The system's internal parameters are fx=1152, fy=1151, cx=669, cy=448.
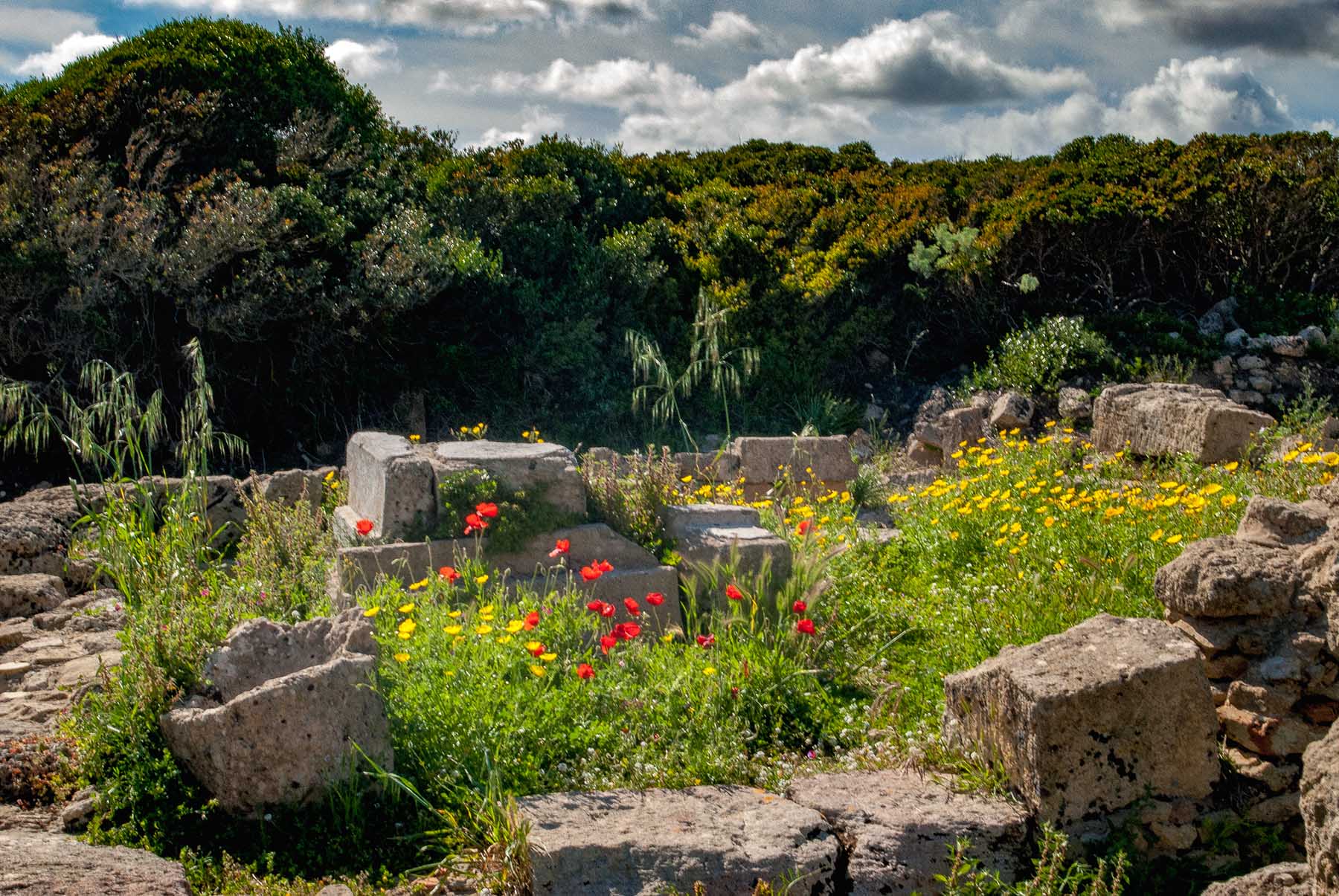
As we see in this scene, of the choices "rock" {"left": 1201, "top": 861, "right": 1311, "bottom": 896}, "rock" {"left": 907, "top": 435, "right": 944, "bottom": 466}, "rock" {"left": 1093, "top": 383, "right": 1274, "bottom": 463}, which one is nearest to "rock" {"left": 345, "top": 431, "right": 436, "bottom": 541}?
"rock" {"left": 1201, "top": 861, "right": 1311, "bottom": 896}

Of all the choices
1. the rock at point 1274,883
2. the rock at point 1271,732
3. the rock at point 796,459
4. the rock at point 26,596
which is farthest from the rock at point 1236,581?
the rock at point 26,596

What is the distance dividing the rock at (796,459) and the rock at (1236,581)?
5419 millimetres

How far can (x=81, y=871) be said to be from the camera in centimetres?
330

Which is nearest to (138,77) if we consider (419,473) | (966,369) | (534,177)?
(534,177)

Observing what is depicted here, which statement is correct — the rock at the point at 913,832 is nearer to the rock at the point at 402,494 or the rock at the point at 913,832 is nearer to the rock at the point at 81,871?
the rock at the point at 81,871

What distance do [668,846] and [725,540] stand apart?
9.95 feet

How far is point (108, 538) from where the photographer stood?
216 inches

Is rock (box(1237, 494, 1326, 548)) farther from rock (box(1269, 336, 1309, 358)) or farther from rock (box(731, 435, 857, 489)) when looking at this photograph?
rock (box(1269, 336, 1309, 358))

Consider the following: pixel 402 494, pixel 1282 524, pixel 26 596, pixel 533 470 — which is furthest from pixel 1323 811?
pixel 26 596

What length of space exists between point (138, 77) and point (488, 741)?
10.3m

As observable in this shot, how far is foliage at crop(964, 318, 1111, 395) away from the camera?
39.6 ft

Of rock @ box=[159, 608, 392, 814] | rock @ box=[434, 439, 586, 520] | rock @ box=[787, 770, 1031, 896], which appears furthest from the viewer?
rock @ box=[434, 439, 586, 520]

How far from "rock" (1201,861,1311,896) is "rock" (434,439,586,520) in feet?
14.0

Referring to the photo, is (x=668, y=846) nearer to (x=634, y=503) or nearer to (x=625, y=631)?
(x=625, y=631)
